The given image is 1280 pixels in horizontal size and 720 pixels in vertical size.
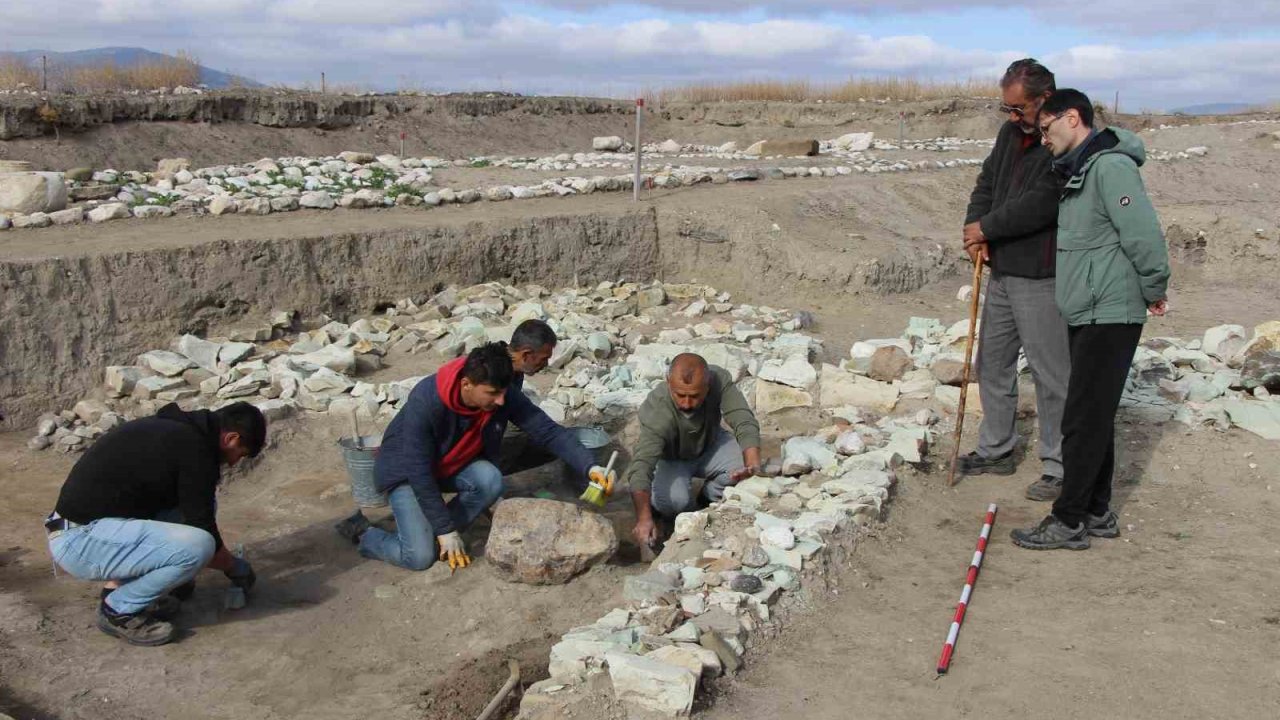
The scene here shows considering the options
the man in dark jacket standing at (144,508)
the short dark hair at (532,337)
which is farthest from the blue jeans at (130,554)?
the short dark hair at (532,337)

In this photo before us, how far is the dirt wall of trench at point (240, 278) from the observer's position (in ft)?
23.8

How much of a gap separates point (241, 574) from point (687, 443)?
7.33 feet

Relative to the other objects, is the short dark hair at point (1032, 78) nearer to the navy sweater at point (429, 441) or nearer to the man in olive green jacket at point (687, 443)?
Result: the man in olive green jacket at point (687, 443)

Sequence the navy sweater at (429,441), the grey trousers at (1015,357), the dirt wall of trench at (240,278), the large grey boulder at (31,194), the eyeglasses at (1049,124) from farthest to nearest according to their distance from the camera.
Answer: the large grey boulder at (31,194), the dirt wall of trench at (240,278), the navy sweater at (429,441), the grey trousers at (1015,357), the eyeglasses at (1049,124)

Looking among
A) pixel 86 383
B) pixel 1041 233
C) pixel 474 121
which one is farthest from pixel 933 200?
pixel 474 121

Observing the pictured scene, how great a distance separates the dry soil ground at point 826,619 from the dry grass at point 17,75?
14799 millimetres

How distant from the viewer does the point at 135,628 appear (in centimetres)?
421

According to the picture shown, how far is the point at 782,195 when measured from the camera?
11312 millimetres

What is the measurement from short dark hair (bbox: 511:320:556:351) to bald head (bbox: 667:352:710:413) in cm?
66

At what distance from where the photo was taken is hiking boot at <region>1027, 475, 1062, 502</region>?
491 centimetres

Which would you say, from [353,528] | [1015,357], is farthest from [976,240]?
[353,528]

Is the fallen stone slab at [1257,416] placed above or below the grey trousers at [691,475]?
above

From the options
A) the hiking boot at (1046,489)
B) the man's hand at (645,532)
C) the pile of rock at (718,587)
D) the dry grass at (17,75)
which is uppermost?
the dry grass at (17,75)

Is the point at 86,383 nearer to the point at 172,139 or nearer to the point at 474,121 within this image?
the point at 172,139
